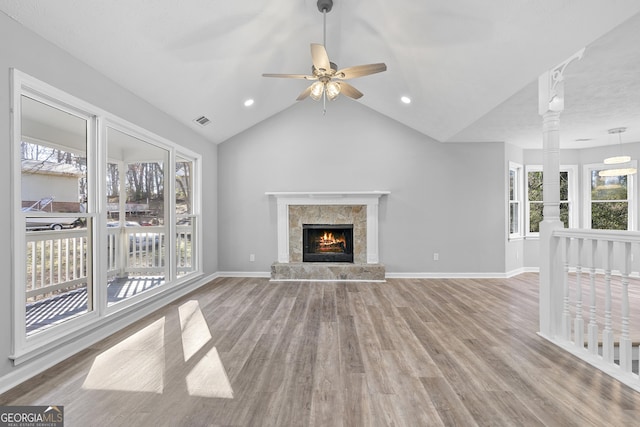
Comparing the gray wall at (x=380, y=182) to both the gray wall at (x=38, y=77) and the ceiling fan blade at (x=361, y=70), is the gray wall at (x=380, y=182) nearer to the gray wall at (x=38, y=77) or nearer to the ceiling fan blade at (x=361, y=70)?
the gray wall at (x=38, y=77)

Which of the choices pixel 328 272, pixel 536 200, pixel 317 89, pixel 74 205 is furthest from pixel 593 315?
pixel 74 205

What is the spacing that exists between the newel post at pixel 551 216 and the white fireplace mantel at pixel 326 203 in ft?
8.67

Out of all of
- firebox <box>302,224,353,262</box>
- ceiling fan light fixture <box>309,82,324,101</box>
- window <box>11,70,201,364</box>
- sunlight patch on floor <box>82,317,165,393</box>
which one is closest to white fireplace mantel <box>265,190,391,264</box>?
firebox <box>302,224,353,262</box>

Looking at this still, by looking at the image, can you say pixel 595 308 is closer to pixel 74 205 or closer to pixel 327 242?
pixel 327 242

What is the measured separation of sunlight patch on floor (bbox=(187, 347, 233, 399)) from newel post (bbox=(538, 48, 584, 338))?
9.19 feet

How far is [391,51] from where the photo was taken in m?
3.50

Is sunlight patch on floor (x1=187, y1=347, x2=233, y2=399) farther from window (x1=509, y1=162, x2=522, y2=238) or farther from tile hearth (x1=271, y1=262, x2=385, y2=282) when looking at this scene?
window (x1=509, y1=162, x2=522, y2=238)

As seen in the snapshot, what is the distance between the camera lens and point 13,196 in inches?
78.9

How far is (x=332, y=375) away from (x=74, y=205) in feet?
8.65

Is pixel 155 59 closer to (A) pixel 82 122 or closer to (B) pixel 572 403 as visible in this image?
(A) pixel 82 122

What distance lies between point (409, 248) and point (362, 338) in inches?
116

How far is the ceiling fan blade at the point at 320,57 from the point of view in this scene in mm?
2515

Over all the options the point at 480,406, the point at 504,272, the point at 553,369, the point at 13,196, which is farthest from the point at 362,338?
the point at 504,272

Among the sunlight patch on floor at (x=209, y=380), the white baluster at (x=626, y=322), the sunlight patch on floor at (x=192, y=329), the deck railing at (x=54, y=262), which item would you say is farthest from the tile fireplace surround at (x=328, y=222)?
the white baluster at (x=626, y=322)
